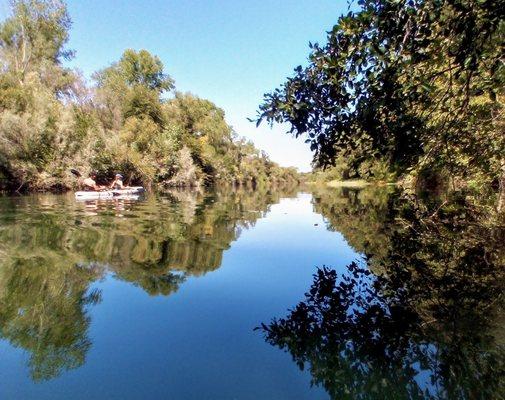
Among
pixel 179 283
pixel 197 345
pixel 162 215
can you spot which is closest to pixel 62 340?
pixel 197 345

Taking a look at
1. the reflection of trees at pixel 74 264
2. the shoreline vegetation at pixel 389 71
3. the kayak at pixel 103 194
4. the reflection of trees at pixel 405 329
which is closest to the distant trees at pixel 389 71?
the shoreline vegetation at pixel 389 71

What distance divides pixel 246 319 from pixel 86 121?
32.3 metres

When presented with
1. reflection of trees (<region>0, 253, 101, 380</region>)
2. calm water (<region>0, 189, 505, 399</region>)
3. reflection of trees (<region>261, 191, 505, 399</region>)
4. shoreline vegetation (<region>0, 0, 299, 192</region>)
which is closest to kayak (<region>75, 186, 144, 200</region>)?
shoreline vegetation (<region>0, 0, 299, 192</region>)

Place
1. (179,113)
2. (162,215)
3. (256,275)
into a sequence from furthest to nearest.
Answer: (179,113)
(162,215)
(256,275)

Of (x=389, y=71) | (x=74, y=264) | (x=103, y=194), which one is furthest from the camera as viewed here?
(x=103, y=194)

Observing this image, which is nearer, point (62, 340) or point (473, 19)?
point (473, 19)

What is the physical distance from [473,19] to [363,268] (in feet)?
15.3

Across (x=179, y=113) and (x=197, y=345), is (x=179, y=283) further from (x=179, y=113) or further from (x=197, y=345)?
(x=179, y=113)

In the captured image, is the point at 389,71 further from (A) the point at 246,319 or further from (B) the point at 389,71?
(A) the point at 246,319

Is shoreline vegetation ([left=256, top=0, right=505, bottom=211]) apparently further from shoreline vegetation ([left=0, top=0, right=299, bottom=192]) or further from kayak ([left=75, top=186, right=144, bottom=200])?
shoreline vegetation ([left=0, top=0, right=299, bottom=192])

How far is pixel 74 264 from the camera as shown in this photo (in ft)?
20.6

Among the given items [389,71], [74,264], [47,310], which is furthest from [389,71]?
[74,264]

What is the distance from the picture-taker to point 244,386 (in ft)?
9.59

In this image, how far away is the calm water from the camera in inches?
116
